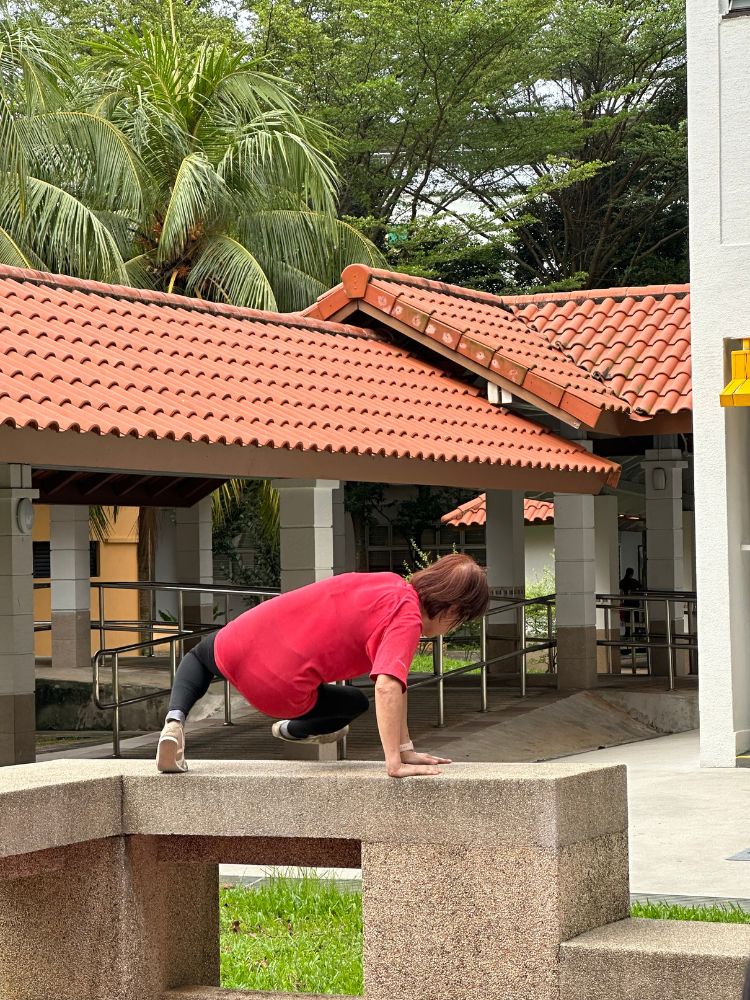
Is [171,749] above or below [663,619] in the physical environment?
above

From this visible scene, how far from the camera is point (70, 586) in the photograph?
1994 centimetres

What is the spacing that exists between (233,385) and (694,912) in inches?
265

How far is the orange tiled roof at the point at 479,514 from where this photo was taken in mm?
30312

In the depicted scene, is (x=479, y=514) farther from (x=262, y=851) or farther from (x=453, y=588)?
(x=453, y=588)

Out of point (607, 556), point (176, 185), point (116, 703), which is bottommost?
point (116, 703)

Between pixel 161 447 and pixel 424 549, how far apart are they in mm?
21224

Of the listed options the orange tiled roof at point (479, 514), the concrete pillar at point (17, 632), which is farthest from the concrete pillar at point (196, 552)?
the orange tiled roof at point (479, 514)

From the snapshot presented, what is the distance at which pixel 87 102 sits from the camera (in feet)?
81.3

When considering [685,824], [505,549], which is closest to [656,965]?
[685,824]

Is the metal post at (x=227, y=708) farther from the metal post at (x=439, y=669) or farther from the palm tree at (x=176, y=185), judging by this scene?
the palm tree at (x=176, y=185)

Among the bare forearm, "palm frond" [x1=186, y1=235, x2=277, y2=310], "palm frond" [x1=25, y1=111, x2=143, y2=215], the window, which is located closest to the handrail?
"palm frond" [x1=186, y1=235, x2=277, y2=310]

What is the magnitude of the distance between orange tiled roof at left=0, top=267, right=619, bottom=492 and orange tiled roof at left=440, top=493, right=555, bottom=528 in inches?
548

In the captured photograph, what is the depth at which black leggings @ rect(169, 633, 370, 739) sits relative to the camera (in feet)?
17.1

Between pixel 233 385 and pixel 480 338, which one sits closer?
pixel 233 385
